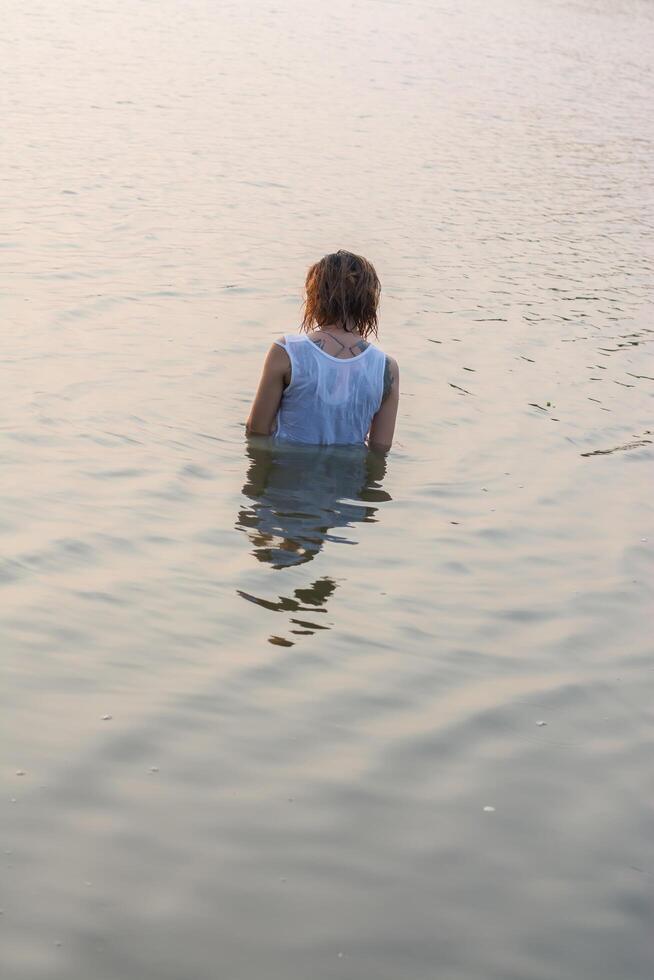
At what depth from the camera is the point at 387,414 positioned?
688 cm

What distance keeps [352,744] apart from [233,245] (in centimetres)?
877

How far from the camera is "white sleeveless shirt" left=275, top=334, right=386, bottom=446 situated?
6500 millimetres

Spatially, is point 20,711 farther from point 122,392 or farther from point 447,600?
point 122,392

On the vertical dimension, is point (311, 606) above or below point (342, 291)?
below

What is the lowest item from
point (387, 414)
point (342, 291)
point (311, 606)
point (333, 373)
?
point (311, 606)

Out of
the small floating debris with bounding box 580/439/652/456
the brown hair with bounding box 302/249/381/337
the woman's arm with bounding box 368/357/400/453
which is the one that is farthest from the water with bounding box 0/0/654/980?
the brown hair with bounding box 302/249/381/337

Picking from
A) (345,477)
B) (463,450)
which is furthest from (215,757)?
(463,450)

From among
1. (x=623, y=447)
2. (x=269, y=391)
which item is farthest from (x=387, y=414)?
(x=623, y=447)

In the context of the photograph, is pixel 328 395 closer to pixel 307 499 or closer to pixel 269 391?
pixel 269 391

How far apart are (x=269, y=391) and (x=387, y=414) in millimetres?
703

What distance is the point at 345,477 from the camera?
679 centimetres

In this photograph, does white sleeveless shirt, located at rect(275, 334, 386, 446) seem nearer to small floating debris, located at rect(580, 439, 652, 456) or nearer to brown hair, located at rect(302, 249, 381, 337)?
brown hair, located at rect(302, 249, 381, 337)

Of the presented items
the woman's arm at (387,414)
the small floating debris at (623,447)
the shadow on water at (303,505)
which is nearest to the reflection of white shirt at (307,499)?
the shadow on water at (303,505)

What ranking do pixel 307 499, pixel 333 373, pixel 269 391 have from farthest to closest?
pixel 269 391 → pixel 333 373 → pixel 307 499
